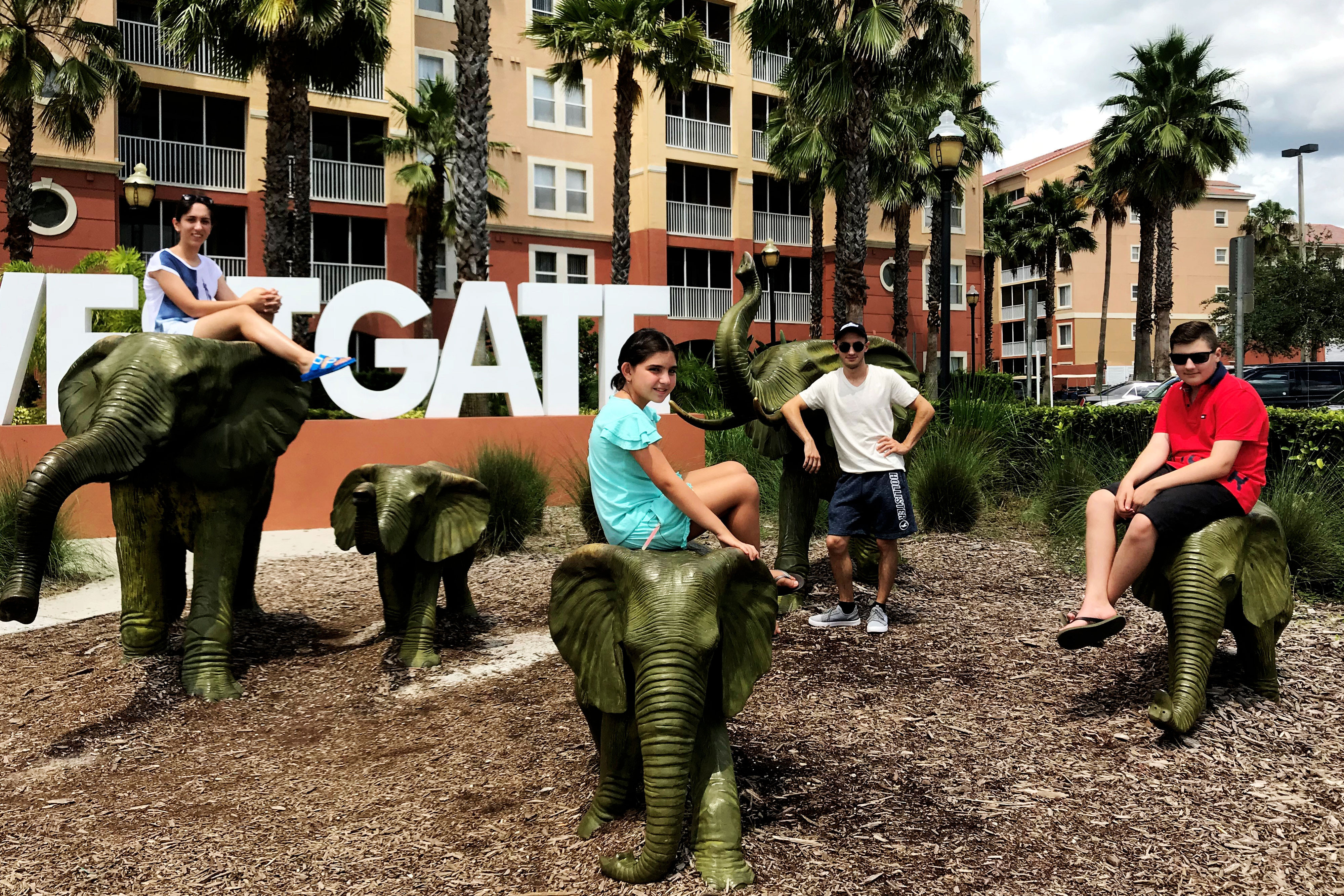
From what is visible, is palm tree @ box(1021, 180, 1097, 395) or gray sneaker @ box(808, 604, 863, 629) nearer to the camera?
gray sneaker @ box(808, 604, 863, 629)

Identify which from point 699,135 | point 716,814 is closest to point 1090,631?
point 716,814

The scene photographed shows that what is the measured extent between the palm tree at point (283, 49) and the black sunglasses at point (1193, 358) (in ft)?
49.3

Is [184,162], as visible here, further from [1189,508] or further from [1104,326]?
[1104,326]

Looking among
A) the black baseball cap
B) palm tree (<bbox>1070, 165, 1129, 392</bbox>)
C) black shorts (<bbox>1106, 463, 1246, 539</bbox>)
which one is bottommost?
black shorts (<bbox>1106, 463, 1246, 539</bbox>)

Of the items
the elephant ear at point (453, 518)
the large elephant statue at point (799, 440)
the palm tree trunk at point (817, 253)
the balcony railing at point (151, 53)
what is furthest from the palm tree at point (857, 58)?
the balcony railing at point (151, 53)

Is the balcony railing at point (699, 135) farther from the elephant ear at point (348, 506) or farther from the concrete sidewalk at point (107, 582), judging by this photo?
the elephant ear at point (348, 506)

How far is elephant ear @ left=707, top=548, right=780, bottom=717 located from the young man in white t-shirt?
2759 millimetres

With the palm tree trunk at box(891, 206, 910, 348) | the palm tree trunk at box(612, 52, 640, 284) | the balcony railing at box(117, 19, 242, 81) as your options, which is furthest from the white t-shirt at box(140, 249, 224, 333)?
the palm tree trunk at box(891, 206, 910, 348)

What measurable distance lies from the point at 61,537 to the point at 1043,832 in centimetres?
767

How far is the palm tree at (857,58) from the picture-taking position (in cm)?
1614

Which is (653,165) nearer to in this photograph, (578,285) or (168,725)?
(578,285)

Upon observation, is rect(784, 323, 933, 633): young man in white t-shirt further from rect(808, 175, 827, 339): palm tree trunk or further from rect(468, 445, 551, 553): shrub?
rect(808, 175, 827, 339): palm tree trunk

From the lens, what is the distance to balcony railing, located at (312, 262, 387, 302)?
24859 mm

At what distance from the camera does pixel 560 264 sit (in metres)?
27.9
